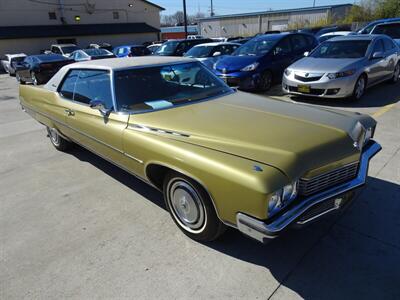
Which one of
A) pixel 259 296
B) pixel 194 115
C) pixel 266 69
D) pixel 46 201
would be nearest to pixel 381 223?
pixel 259 296

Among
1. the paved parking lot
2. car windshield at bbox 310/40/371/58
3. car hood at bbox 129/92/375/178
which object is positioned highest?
car windshield at bbox 310/40/371/58

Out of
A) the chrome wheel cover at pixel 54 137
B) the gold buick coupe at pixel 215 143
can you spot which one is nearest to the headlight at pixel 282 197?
the gold buick coupe at pixel 215 143

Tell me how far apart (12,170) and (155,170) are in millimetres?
2970

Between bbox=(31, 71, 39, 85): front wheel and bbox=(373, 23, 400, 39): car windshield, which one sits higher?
bbox=(373, 23, 400, 39): car windshield

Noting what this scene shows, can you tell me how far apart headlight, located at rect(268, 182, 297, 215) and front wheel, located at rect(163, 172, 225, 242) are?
0.60 m

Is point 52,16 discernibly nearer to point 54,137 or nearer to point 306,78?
point 54,137

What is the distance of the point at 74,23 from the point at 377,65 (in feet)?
113

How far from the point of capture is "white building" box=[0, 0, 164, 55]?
29828 millimetres

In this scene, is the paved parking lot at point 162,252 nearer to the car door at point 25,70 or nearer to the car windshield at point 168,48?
the car windshield at point 168,48

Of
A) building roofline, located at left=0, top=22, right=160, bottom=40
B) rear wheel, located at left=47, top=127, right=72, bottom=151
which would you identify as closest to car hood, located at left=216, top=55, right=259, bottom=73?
rear wheel, located at left=47, top=127, right=72, bottom=151

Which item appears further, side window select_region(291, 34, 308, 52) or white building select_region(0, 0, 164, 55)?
white building select_region(0, 0, 164, 55)

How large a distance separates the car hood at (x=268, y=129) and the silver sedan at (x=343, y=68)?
3827 millimetres

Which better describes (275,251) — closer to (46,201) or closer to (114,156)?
(114,156)

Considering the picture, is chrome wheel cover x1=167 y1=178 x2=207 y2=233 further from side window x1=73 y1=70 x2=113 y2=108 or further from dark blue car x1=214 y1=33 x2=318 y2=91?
dark blue car x1=214 y1=33 x2=318 y2=91
